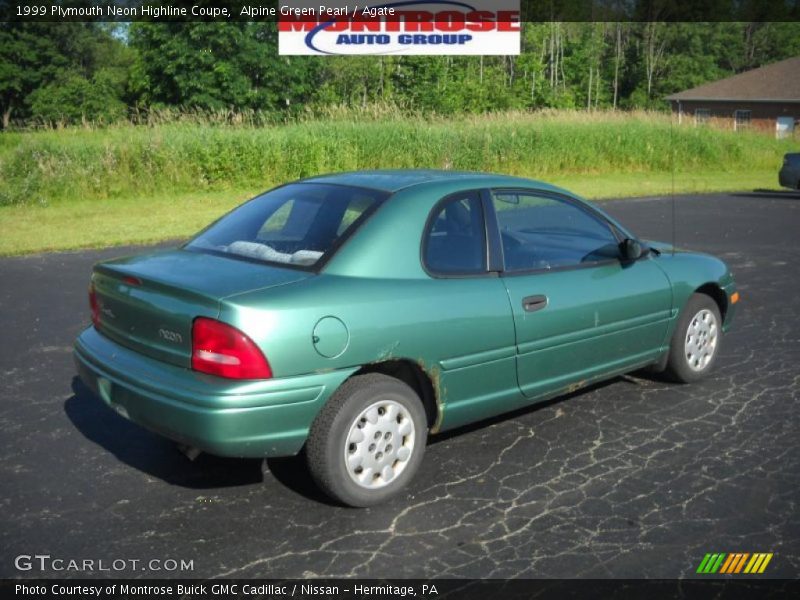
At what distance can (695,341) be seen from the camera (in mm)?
6098

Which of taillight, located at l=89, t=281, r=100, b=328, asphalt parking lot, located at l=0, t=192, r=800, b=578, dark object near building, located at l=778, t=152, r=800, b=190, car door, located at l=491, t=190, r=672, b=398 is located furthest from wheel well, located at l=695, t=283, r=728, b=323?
dark object near building, located at l=778, t=152, r=800, b=190

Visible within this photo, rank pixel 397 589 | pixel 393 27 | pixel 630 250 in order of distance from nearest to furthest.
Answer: pixel 397 589, pixel 630 250, pixel 393 27

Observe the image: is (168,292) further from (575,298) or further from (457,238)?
(575,298)

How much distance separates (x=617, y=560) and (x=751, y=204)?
17.1m

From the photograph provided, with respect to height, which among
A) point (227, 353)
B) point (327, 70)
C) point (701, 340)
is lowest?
point (701, 340)

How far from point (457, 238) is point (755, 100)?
57570 millimetres

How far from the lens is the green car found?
3.89m

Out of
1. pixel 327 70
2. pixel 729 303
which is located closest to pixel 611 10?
pixel 327 70

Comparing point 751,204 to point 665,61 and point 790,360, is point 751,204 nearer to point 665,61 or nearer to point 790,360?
point 790,360

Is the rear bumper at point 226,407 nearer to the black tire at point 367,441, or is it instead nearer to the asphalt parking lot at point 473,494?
the black tire at point 367,441

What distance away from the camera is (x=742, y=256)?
11.9m

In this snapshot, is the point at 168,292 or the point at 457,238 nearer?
the point at 168,292

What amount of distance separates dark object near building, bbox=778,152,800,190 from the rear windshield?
1857cm

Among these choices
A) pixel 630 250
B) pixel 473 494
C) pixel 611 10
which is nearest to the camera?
pixel 473 494
